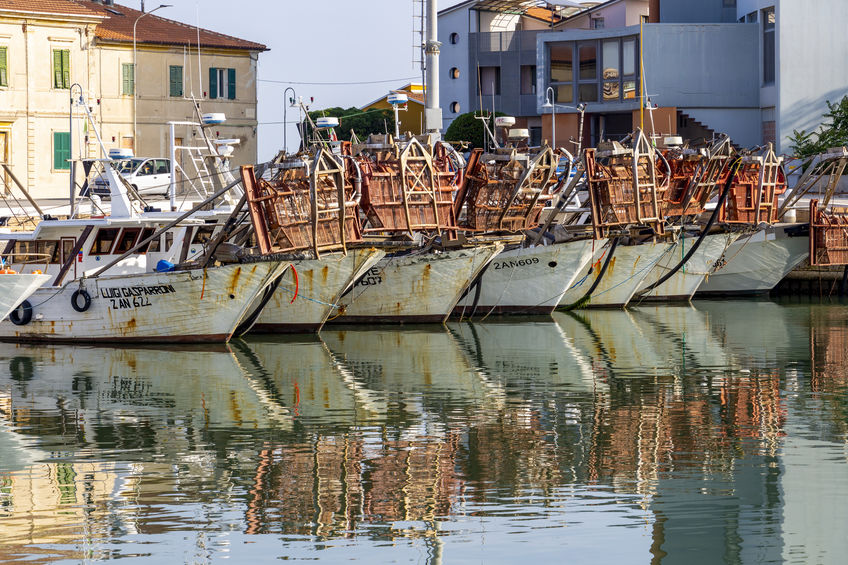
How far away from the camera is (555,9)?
211 ft

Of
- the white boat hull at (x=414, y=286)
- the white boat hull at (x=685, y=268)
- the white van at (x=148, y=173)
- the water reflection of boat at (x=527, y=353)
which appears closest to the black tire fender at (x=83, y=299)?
the white boat hull at (x=414, y=286)

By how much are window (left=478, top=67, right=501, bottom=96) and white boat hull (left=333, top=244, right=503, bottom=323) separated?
3214 cm

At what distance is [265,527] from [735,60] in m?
40.1

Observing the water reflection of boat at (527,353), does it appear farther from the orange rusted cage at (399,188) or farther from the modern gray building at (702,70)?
the modern gray building at (702,70)

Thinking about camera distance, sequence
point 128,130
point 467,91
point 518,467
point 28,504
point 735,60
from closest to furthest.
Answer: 1. point 28,504
2. point 518,467
3. point 735,60
4. point 128,130
5. point 467,91

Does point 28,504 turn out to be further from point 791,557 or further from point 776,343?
point 776,343

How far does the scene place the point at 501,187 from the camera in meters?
28.9

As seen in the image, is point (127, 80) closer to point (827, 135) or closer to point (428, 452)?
point (827, 135)

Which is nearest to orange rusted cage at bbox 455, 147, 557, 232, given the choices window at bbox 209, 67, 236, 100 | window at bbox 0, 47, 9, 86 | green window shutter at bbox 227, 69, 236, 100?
window at bbox 0, 47, 9, 86

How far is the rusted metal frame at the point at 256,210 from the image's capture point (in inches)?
941

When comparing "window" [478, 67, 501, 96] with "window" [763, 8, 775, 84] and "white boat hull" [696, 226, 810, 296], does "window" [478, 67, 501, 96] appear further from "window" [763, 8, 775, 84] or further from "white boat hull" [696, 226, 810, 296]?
"white boat hull" [696, 226, 810, 296]

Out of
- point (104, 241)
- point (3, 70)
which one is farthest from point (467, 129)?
point (104, 241)

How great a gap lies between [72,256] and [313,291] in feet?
14.9

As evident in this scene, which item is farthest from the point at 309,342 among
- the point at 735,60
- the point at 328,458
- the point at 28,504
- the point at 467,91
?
the point at 467,91
